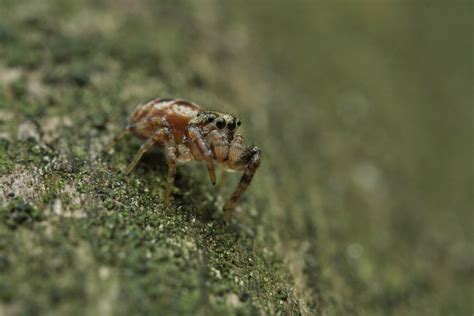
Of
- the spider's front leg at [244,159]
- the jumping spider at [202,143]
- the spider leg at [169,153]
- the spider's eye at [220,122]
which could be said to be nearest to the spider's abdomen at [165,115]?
the jumping spider at [202,143]

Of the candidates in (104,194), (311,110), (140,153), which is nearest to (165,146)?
(140,153)

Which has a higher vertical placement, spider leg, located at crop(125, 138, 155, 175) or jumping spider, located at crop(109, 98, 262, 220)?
jumping spider, located at crop(109, 98, 262, 220)

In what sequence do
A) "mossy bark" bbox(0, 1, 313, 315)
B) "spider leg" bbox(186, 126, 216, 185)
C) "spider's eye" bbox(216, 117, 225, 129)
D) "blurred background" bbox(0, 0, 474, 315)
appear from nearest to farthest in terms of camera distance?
1. "mossy bark" bbox(0, 1, 313, 315)
2. "spider leg" bbox(186, 126, 216, 185)
3. "spider's eye" bbox(216, 117, 225, 129)
4. "blurred background" bbox(0, 0, 474, 315)

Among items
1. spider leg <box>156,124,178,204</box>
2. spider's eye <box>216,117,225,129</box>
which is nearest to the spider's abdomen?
spider leg <box>156,124,178,204</box>

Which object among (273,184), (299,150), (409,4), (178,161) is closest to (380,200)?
(299,150)

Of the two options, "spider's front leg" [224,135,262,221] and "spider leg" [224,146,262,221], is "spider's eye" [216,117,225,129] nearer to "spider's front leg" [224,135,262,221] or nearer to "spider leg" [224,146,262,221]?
"spider's front leg" [224,135,262,221]

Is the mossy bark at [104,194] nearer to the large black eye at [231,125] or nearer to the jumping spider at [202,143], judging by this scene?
the jumping spider at [202,143]

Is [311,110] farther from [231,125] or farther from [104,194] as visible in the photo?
[104,194]

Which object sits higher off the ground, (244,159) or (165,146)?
(244,159)
